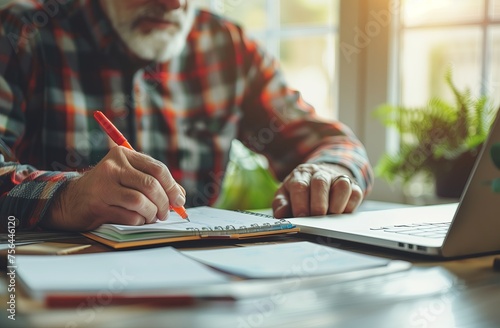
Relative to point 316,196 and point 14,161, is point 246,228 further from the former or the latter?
point 14,161

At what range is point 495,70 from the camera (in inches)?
75.8

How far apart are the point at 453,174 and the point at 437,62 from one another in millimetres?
445

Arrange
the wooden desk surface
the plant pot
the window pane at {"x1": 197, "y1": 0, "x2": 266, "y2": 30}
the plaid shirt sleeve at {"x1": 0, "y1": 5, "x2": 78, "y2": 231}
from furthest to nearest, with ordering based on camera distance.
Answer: the window pane at {"x1": 197, "y1": 0, "x2": 266, "y2": 30} → the plant pot → the plaid shirt sleeve at {"x1": 0, "y1": 5, "x2": 78, "y2": 231} → the wooden desk surface

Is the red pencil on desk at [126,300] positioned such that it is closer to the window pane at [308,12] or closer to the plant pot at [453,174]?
the plant pot at [453,174]

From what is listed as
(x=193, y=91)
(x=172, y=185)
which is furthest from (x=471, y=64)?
(x=172, y=185)

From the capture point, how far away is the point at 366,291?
53 centimetres

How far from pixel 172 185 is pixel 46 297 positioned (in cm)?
35

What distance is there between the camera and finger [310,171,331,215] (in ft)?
3.13

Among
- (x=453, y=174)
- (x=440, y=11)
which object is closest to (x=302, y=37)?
(x=440, y=11)

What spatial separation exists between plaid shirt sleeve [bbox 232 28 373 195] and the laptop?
47 cm

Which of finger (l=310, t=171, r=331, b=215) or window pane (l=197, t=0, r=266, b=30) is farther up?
window pane (l=197, t=0, r=266, b=30)

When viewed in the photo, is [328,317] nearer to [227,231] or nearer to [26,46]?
[227,231]

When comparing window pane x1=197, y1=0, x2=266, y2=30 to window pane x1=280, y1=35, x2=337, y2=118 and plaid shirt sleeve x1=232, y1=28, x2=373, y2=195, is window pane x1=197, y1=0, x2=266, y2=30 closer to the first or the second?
window pane x1=280, y1=35, x2=337, y2=118

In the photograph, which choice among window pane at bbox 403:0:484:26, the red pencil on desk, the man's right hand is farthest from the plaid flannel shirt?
the red pencil on desk
